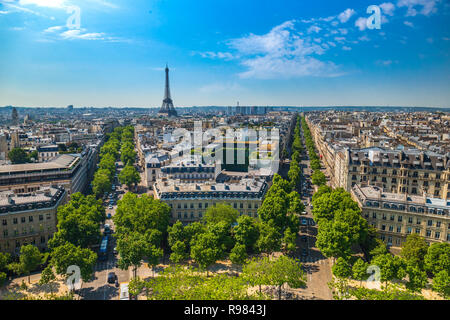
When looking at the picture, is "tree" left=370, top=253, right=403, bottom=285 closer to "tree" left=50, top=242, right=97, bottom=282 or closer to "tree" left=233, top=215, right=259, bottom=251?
"tree" left=233, top=215, right=259, bottom=251

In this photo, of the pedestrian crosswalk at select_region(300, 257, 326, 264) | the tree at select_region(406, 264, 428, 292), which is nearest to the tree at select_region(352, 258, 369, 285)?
the tree at select_region(406, 264, 428, 292)

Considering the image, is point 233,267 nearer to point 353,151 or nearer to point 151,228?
point 151,228

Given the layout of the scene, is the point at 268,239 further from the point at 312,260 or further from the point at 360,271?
the point at 360,271

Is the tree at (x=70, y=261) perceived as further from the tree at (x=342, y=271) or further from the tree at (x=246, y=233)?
the tree at (x=342, y=271)

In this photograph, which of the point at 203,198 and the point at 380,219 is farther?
the point at 203,198

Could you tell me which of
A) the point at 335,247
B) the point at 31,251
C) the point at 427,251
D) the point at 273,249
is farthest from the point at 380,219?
the point at 31,251

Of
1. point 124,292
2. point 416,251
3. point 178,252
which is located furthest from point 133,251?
point 416,251

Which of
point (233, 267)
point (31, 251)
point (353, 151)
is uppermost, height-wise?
point (353, 151)
